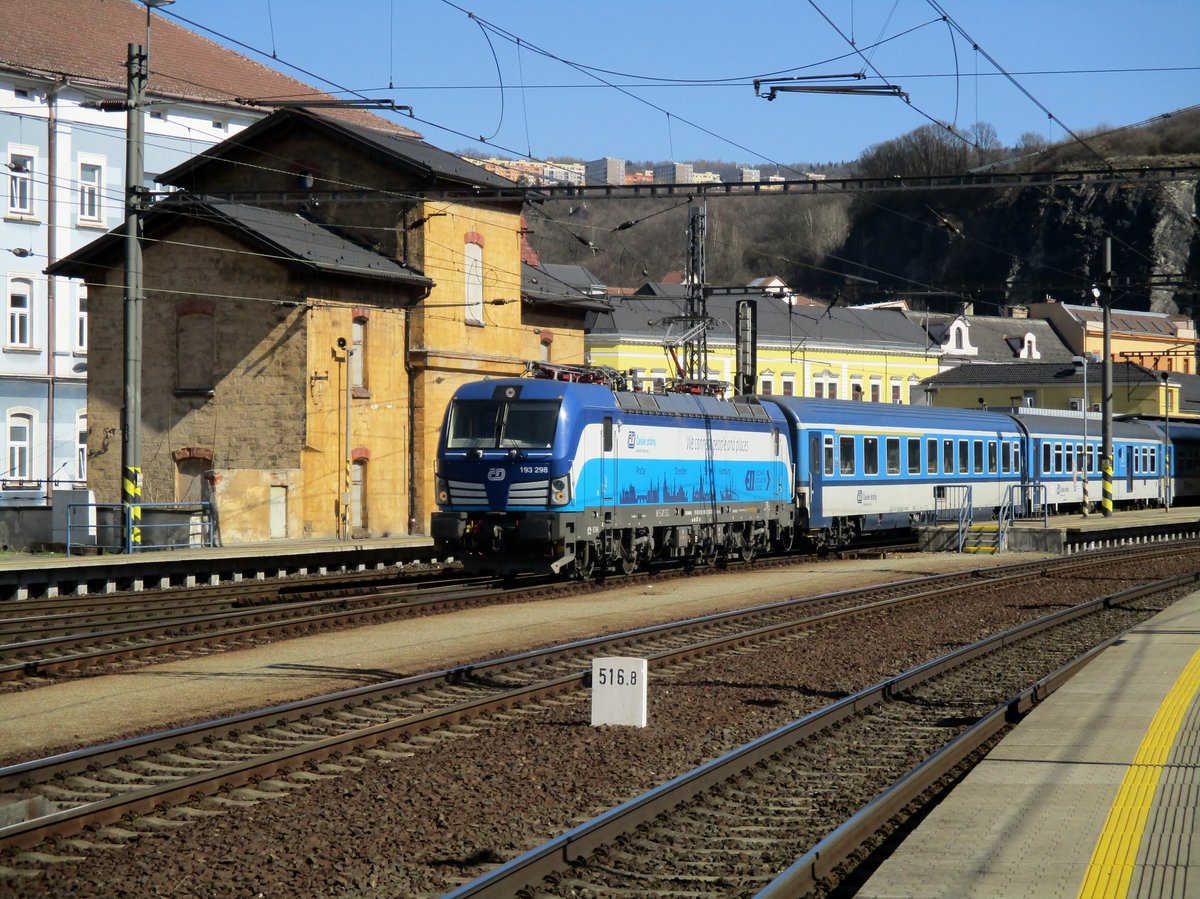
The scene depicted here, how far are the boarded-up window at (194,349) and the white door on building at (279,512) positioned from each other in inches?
178

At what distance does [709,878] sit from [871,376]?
3148 inches

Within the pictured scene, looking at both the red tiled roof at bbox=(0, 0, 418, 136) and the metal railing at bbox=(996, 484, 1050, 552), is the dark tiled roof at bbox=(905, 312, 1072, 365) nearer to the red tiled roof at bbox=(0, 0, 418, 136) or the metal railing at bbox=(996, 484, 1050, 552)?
the red tiled roof at bbox=(0, 0, 418, 136)

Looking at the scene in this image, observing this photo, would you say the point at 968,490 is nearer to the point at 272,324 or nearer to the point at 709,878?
the point at 272,324

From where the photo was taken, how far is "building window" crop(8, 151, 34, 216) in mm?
50562

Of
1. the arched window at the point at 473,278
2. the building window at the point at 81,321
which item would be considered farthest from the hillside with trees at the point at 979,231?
the arched window at the point at 473,278

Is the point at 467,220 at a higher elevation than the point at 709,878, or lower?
higher

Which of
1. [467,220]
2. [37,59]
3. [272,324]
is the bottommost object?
[272,324]

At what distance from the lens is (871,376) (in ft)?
282

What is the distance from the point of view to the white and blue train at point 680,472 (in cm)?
2381

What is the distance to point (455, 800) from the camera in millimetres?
9336

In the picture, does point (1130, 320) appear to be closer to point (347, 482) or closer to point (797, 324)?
point (797, 324)

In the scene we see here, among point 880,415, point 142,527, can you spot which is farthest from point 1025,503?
point 142,527

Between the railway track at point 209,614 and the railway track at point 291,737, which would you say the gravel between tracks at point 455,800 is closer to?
the railway track at point 291,737

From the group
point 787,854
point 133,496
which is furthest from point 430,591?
point 787,854
